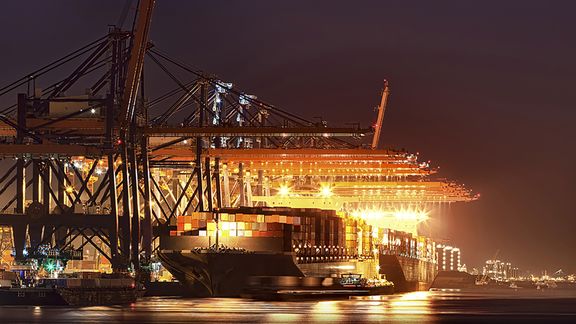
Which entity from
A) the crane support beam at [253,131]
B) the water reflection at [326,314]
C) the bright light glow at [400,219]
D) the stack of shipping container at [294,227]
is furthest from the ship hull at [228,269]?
the bright light glow at [400,219]

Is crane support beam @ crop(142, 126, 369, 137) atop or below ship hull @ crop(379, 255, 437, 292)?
atop

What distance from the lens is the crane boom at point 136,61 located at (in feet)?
340

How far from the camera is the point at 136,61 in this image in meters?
106

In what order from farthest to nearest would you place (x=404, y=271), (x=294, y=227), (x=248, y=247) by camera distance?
(x=404, y=271), (x=294, y=227), (x=248, y=247)

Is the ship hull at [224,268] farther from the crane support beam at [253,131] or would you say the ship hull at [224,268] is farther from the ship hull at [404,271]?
the ship hull at [404,271]

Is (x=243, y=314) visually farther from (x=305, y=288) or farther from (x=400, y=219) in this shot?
(x=400, y=219)

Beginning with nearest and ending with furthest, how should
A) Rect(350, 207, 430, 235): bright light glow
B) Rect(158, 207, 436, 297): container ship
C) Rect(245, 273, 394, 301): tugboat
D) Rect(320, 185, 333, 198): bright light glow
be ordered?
1. Rect(245, 273, 394, 301): tugboat
2. Rect(158, 207, 436, 297): container ship
3. Rect(320, 185, 333, 198): bright light glow
4. Rect(350, 207, 430, 235): bright light glow

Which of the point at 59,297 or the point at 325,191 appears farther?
the point at 325,191

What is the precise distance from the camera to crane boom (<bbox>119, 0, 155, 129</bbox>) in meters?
104

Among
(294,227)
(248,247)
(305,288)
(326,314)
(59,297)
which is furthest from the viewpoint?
(294,227)

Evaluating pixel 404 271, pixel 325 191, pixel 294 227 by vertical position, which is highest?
pixel 325 191

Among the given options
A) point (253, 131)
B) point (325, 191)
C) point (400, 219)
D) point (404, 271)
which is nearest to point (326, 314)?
point (253, 131)

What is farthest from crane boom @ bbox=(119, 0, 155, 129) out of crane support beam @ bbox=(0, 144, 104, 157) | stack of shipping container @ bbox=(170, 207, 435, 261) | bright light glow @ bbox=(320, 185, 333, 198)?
bright light glow @ bbox=(320, 185, 333, 198)

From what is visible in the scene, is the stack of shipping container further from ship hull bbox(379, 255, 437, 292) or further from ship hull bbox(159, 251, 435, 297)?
ship hull bbox(379, 255, 437, 292)
